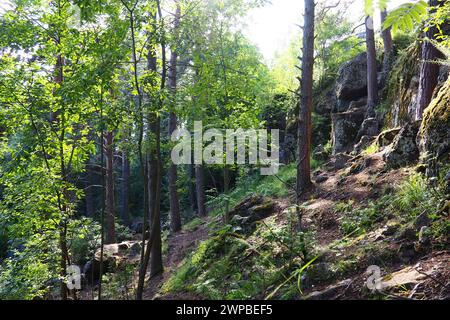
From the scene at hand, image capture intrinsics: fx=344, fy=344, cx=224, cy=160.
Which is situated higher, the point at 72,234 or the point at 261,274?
the point at 72,234

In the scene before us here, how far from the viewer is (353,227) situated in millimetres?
5324

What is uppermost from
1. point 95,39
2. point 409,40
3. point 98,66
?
point 409,40

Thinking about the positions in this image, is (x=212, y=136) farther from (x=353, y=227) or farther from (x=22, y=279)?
(x=22, y=279)

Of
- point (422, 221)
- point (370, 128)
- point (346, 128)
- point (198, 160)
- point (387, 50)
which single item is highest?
point (387, 50)

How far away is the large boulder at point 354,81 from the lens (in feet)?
44.8

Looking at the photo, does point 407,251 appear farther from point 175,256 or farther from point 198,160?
point 175,256

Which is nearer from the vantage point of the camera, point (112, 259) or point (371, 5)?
point (371, 5)

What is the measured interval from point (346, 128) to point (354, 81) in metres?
2.56

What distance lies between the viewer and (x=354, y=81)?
1368 centimetres

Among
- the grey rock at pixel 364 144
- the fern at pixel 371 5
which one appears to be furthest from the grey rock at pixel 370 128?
the fern at pixel 371 5

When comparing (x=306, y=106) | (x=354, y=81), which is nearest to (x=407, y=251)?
(x=306, y=106)

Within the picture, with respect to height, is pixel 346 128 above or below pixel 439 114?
above

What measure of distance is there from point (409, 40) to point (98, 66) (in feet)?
39.0
